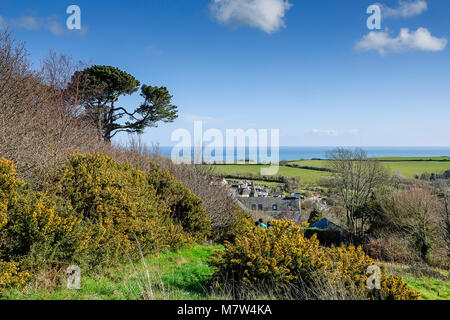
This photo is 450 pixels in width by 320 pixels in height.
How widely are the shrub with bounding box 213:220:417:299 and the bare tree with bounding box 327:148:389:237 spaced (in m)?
25.1

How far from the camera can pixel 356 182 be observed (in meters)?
28.7

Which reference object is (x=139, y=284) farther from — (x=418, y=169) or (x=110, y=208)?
(x=418, y=169)

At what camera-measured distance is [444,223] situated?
1842 centimetres

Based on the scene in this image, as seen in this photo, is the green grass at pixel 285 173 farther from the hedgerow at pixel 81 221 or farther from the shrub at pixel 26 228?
the shrub at pixel 26 228

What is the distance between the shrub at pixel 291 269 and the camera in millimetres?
4582

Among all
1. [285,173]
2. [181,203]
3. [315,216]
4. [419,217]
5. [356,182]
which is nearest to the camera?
[181,203]

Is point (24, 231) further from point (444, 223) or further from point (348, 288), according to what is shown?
point (444, 223)

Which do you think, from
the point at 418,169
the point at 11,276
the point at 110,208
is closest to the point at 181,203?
the point at 110,208

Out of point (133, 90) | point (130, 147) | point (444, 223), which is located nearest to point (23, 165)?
point (130, 147)

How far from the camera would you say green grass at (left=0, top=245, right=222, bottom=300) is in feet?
13.5

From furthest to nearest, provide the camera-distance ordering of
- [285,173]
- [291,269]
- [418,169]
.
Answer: [285,173]
[418,169]
[291,269]

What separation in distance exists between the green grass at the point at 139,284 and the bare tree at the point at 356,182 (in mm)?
24024

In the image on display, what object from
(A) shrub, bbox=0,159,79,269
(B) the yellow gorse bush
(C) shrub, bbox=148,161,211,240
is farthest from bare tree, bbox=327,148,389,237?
(A) shrub, bbox=0,159,79,269

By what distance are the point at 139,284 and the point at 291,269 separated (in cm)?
285
